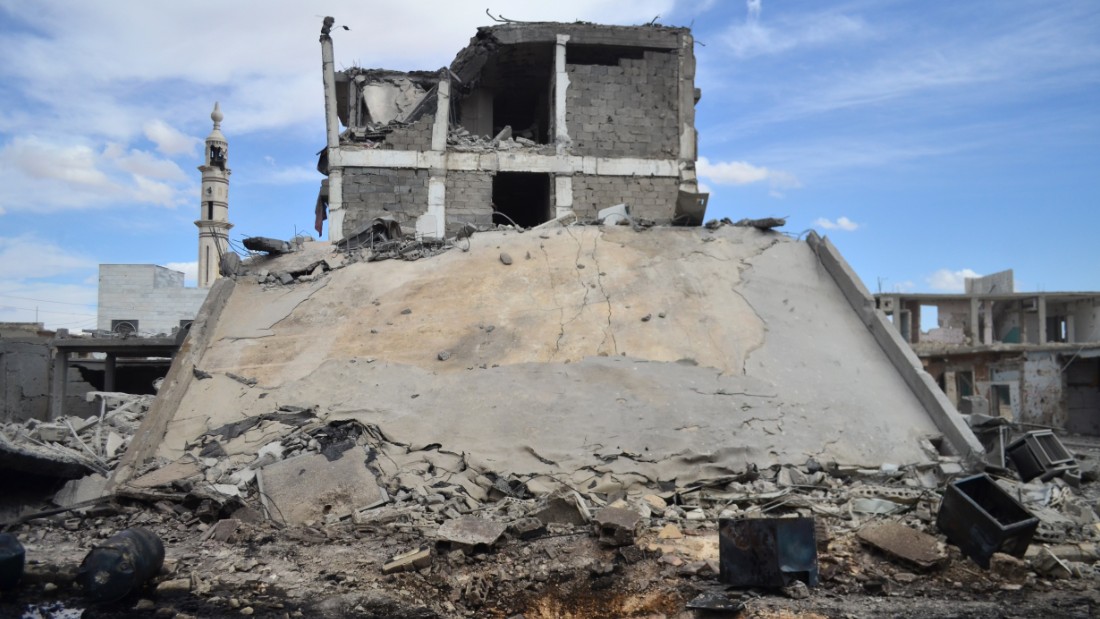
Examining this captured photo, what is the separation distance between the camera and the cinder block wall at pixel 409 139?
Answer: 57.8 feet

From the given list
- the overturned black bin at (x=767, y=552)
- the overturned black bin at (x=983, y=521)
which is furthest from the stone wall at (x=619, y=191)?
the overturned black bin at (x=767, y=552)

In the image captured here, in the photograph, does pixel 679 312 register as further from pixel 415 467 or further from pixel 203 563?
pixel 203 563

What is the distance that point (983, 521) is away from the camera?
488 cm

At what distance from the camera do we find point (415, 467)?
20.2ft

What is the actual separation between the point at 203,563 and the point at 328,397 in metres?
2.21

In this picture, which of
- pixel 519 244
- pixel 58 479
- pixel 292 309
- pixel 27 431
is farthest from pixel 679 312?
pixel 27 431

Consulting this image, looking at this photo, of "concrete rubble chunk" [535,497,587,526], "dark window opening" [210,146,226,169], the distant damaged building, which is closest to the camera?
"concrete rubble chunk" [535,497,587,526]

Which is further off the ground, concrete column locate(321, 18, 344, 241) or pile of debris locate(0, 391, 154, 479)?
concrete column locate(321, 18, 344, 241)

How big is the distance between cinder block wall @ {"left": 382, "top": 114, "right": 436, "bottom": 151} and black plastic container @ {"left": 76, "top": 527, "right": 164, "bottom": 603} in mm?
14097

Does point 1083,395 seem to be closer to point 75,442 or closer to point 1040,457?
point 1040,457

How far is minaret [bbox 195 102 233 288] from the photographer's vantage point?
44375 millimetres

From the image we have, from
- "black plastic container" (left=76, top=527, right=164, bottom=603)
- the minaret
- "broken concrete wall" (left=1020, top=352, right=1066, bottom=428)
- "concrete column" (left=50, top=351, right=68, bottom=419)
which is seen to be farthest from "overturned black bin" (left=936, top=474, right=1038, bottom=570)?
the minaret

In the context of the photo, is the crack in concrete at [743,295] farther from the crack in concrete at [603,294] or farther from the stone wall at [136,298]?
the stone wall at [136,298]

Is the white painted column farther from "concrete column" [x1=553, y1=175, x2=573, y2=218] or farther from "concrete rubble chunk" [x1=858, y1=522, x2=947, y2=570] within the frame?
"concrete rubble chunk" [x1=858, y1=522, x2=947, y2=570]
